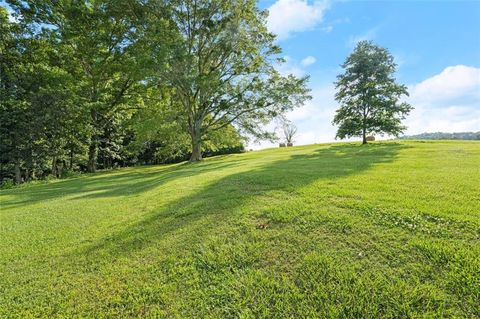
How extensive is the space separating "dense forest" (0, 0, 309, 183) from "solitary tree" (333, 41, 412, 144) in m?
4.35

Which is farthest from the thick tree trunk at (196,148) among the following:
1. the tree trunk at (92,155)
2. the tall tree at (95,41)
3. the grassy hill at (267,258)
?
the grassy hill at (267,258)

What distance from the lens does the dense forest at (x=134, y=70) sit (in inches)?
593

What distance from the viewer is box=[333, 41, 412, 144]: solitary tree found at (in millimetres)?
18109

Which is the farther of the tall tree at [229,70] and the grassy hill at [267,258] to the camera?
the tall tree at [229,70]

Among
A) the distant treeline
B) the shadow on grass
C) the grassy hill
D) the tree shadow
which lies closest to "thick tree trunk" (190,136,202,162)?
the tree shadow

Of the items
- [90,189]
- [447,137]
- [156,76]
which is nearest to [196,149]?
[156,76]

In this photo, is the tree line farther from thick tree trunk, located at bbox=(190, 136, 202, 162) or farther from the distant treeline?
the distant treeline

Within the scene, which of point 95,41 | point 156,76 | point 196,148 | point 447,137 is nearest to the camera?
A: point 156,76

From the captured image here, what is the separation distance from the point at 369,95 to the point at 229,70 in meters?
10.7

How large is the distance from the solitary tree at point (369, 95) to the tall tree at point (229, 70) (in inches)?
170

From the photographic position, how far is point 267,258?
2.73 meters

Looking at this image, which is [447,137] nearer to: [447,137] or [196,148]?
[447,137]

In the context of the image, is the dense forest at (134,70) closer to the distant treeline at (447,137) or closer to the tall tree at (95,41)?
the tall tree at (95,41)

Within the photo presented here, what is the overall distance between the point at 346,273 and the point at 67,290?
2884mm
